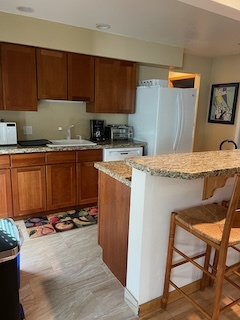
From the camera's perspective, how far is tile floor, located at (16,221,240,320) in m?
1.68

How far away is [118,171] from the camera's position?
1844mm

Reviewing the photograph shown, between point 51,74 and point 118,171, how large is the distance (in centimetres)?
189

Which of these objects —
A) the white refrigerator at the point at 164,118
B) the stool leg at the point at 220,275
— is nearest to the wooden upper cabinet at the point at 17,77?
the white refrigerator at the point at 164,118

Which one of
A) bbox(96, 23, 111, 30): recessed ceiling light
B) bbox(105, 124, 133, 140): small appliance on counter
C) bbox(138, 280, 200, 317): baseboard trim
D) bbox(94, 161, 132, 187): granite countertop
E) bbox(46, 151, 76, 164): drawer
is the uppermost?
bbox(96, 23, 111, 30): recessed ceiling light

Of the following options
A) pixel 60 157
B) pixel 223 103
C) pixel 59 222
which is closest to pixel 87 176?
pixel 60 157

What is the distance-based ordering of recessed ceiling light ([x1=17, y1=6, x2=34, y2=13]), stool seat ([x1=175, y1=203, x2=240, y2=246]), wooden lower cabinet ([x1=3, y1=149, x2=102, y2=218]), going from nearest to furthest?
stool seat ([x1=175, y1=203, x2=240, y2=246]), recessed ceiling light ([x1=17, y1=6, x2=34, y2=13]), wooden lower cabinet ([x1=3, y1=149, x2=102, y2=218])

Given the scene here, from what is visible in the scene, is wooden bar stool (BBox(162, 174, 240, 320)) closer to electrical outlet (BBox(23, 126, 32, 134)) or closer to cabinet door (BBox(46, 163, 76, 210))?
cabinet door (BBox(46, 163, 76, 210))

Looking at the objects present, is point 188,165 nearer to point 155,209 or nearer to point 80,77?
point 155,209

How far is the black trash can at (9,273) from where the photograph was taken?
111 centimetres

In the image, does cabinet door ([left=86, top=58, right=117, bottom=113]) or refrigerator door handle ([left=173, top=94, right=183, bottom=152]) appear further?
refrigerator door handle ([left=173, top=94, right=183, bottom=152])

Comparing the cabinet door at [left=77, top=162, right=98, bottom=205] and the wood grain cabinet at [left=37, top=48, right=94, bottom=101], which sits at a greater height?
the wood grain cabinet at [left=37, top=48, right=94, bottom=101]

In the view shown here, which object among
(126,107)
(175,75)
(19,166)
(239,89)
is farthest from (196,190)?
(175,75)

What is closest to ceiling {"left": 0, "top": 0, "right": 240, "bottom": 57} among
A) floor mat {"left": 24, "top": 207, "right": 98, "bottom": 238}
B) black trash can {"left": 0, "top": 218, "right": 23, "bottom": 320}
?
black trash can {"left": 0, "top": 218, "right": 23, "bottom": 320}

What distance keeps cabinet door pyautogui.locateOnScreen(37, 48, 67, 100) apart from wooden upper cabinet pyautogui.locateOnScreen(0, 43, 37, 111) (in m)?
0.07
